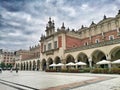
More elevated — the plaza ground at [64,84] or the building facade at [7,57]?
the building facade at [7,57]

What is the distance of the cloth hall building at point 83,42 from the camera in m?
28.0

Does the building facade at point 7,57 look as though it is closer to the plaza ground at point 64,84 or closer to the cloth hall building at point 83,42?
the cloth hall building at point 83,42

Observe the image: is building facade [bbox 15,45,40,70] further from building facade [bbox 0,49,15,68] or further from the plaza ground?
the plaza ground

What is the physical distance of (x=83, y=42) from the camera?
40688 millimetres

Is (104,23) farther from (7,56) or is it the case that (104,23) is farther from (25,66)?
(7,56)

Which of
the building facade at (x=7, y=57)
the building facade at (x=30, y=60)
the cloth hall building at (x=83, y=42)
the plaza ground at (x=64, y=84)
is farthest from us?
the building facade at (x=7, y=57)

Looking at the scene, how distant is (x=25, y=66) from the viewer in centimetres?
6806

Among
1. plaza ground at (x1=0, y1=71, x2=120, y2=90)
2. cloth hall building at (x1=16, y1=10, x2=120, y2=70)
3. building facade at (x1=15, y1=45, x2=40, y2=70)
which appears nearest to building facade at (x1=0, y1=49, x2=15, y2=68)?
building facade at (x1=15, y1=45, x2=40, y2=70)

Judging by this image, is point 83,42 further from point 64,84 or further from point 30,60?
point 64,84

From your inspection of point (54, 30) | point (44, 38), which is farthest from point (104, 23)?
point (44, 38)

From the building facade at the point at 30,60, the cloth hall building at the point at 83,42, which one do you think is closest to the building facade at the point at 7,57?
the building facade at the point at 30,60

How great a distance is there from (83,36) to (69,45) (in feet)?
17.0

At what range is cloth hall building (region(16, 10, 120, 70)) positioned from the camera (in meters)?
28.0

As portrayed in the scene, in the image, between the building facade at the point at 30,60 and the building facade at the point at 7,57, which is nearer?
the building facade at the point at 30,60
